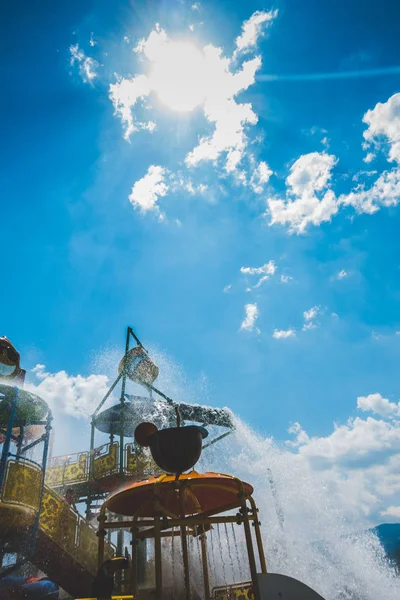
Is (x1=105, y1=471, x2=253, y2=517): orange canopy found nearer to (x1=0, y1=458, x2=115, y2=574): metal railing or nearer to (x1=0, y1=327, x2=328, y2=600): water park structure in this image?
(x1=0, y1=327, x2=328, y2=600): water park structure

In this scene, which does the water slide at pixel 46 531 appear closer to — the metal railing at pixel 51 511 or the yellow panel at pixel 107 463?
the metal railing at pixel 51 511

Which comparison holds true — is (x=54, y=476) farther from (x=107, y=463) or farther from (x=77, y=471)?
(x=107, y=463)

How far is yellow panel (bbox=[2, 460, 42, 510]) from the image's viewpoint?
855 cm

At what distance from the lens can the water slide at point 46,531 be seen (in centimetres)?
858

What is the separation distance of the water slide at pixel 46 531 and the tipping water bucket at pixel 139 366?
8.49m

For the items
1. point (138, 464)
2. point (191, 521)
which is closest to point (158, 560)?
point (191, 521)

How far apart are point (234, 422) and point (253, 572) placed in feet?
52.7

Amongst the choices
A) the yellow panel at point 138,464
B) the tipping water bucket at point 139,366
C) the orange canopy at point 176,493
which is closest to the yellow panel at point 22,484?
the orange canopy at point 176,493

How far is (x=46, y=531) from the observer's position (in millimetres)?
9398

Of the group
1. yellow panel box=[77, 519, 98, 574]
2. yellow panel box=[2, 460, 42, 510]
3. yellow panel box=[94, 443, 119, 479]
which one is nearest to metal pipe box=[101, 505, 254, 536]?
yellow panel box=[2, 460, 42, 510]

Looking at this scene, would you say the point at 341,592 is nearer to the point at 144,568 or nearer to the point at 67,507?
the point at 144,568

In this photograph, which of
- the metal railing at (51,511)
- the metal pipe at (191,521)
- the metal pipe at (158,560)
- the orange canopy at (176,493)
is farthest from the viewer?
the metal railing at (51,511)

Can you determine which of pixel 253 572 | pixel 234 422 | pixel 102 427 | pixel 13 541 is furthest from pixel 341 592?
pixel 253 572

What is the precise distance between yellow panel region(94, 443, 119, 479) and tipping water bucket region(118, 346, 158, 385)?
4.04 meters
